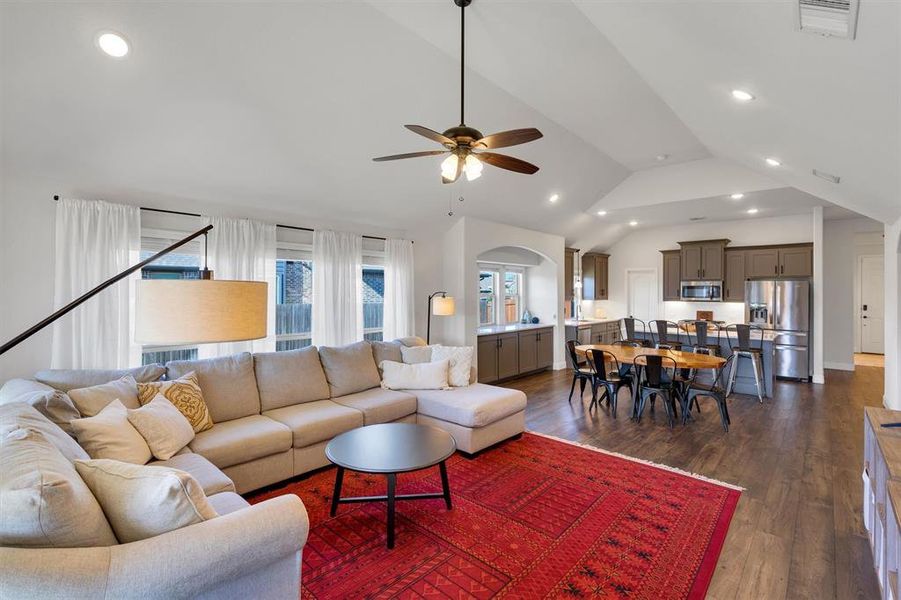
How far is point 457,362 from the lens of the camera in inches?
175

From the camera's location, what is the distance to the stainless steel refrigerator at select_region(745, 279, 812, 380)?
6715mm

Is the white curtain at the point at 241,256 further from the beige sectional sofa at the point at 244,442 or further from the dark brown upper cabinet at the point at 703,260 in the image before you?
the dark brown upper cabinet at the point at 703,260

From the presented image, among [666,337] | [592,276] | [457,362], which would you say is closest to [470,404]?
[457,362]

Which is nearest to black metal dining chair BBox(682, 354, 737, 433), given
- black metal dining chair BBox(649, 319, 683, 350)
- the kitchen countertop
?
black metal dining chair BBox(649, 319, 683, 350)

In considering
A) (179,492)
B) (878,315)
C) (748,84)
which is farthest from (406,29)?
(878,315)

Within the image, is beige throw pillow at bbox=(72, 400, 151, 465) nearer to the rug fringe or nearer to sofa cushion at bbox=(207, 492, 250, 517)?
sofa cushion at bbox=(207, 492, 250, 517)

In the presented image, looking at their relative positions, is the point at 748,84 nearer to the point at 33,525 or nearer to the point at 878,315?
the point at 33,525

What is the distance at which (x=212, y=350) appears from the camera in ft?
13.2

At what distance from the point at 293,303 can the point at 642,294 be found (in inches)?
297

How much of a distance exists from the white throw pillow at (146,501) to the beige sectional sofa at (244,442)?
0.18ft

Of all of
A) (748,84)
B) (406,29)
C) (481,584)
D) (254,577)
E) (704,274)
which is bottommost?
(481,584)

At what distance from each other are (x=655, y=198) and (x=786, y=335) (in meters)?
3.16

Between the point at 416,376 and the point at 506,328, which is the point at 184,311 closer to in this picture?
the point at 416,376

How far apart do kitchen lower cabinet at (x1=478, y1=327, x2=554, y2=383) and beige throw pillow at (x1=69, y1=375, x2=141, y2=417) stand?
430cm
